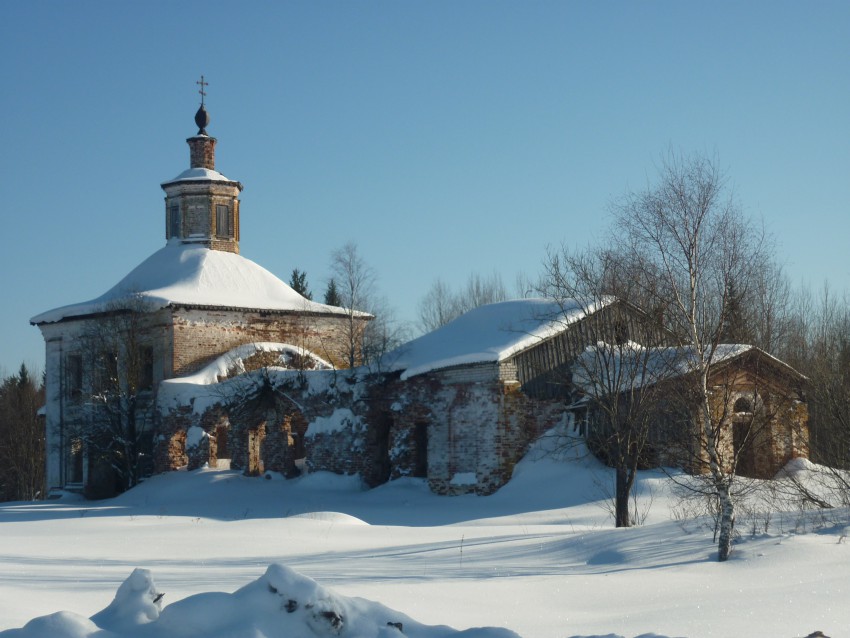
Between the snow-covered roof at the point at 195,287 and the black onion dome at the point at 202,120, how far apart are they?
3867 mm

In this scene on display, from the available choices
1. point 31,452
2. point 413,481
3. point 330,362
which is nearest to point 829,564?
point 413,481

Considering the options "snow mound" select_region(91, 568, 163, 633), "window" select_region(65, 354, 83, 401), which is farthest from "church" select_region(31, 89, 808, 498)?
"snow mound" select_region(91, 568, 163, 633)

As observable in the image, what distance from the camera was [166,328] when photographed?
2936 centimetres

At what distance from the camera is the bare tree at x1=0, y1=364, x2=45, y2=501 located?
45.4 meters

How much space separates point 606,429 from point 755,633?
12623 millimetres

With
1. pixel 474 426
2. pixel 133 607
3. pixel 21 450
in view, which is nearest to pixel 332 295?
pixel 21 450

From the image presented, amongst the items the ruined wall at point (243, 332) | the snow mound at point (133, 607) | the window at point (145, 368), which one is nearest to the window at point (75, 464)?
the window at point (145, 368)

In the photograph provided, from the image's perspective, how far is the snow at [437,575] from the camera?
625 centimetres

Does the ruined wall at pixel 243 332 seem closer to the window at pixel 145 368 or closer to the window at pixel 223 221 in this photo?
the window at pixel 145 368

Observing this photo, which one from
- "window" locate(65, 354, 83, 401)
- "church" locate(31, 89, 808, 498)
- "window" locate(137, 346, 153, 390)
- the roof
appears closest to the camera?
the roof

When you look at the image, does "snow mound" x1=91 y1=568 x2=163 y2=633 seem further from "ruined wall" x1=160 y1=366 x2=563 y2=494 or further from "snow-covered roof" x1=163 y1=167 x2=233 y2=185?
"snow-covered roof" x1=163 y1=167 x2=233 y2=185

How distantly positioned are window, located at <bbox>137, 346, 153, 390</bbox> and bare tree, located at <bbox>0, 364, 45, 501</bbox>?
17.5 meters

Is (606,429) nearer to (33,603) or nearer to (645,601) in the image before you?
(645,601)

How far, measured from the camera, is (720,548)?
11477mm
